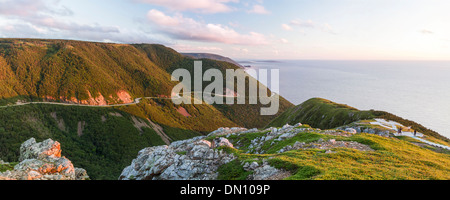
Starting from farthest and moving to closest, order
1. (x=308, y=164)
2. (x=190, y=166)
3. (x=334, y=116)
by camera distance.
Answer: (x=334, y=116) < (x=190, y=166) < (x=308, y=164)

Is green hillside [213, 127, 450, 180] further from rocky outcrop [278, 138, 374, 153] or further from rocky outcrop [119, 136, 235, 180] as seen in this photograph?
rocky outcrop [119, 136, 235, 180]

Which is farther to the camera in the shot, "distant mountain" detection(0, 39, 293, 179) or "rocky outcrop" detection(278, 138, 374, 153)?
"distant mountain" detection(0, 39, 293, 179)

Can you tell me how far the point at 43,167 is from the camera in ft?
75.4

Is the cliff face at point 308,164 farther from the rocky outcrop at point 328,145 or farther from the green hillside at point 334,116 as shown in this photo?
the green hillside at point 334,116

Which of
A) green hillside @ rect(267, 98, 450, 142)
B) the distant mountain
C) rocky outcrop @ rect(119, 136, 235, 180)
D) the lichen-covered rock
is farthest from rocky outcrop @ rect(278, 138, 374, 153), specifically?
the distant mountain

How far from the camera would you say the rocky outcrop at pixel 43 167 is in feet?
66.8

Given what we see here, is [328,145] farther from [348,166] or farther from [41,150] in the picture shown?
[41,150]

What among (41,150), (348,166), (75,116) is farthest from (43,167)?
(75,116)

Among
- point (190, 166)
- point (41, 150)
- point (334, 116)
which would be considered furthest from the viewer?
point (334, 116)

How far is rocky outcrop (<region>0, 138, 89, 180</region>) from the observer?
2036 cm

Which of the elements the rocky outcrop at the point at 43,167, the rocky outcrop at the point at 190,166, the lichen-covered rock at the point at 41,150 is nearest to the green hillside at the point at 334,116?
the rocky outcrop at the point at 190,166
